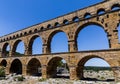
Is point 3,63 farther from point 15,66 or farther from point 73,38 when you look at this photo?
point 73,38

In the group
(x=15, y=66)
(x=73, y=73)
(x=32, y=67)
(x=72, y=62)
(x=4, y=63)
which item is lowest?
(x=73, y=73)

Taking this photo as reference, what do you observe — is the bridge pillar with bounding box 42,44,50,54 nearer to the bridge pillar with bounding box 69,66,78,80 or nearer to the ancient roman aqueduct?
the ancient roman aqueduct

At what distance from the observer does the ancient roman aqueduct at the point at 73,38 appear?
23.0 meters

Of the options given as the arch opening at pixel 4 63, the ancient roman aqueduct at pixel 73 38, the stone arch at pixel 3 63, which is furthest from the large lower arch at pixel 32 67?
the arch opening at pixel 4 63

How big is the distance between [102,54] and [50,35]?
11849mm

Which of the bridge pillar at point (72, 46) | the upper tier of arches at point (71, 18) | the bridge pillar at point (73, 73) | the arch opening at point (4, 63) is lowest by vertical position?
the bridge pillar at point (73, 73)

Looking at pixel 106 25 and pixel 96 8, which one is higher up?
pixel 96 8

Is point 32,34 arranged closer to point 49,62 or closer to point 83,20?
point 49,62

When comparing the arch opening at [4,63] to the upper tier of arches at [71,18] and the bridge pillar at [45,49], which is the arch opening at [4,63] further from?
the bridge pillar at [45,49]

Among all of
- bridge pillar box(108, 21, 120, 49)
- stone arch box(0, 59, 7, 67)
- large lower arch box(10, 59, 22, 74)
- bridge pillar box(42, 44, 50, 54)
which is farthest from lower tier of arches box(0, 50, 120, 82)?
stone arch box(0, 59, 7, 67)

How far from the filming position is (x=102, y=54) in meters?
23.2

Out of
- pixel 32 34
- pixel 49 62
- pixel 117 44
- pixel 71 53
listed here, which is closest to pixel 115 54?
pixel 117 44

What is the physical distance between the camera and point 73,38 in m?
27.8

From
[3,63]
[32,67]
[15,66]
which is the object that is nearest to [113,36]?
[32,67]
